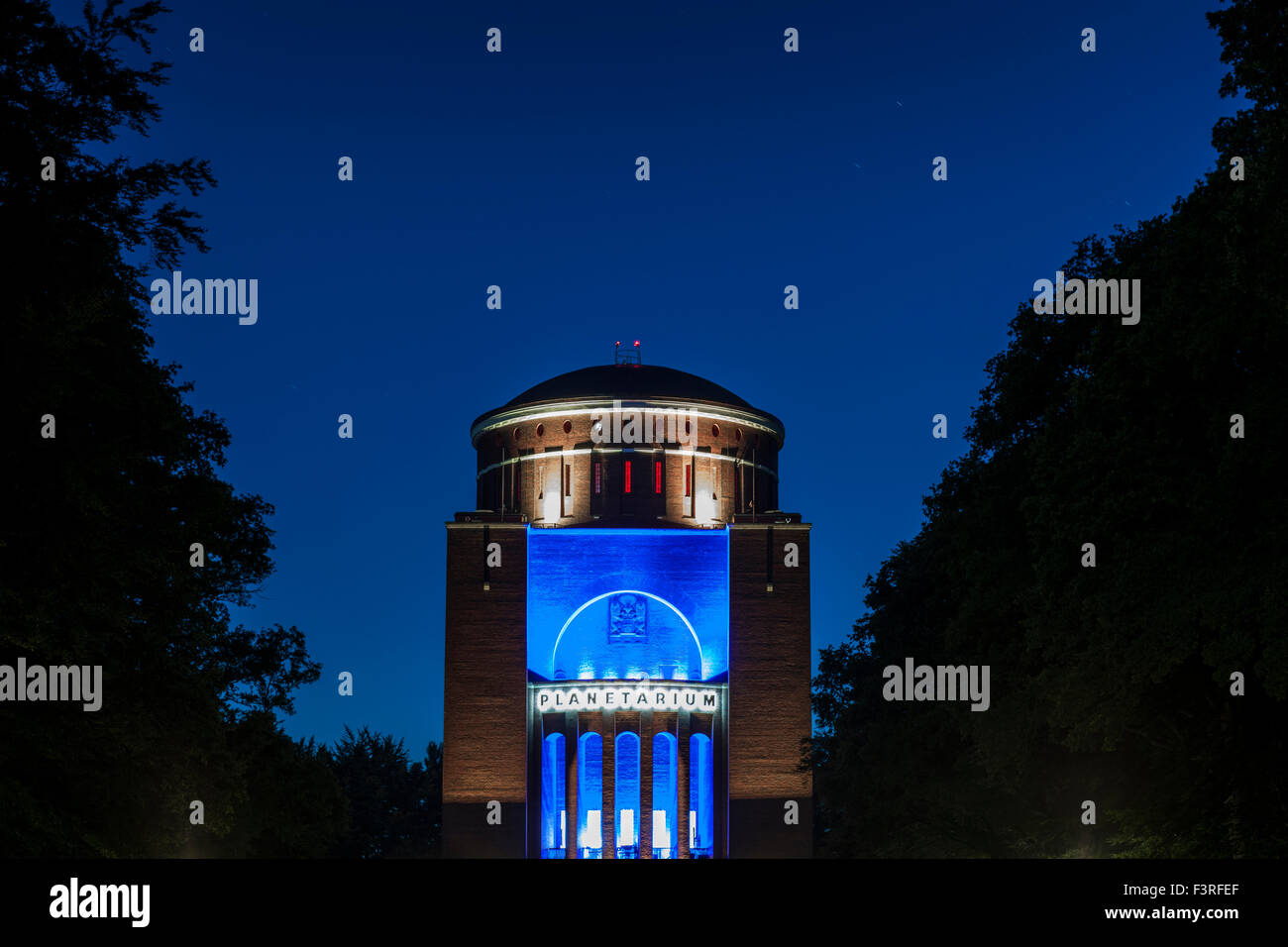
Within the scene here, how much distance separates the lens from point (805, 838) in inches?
2448

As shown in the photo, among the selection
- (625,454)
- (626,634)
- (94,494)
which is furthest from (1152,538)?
(625,454)

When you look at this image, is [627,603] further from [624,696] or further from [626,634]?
[624,696]

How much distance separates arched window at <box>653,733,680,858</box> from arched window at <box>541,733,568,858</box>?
343 centimetres

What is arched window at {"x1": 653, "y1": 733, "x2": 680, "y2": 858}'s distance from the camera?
62.8 meters

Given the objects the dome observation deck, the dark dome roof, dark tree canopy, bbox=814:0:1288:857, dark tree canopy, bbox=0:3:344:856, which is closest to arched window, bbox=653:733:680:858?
the dome observation deck

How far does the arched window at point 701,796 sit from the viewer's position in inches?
2491

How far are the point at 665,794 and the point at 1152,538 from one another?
41849 mm

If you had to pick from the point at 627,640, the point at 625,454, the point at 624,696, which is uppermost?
the point at 625,454

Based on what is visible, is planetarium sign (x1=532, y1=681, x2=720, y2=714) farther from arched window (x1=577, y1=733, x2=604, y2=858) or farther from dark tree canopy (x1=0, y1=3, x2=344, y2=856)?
dark tree canopy (x1=0, y1=3, x2=344, y2=856)

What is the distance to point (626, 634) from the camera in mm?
67000

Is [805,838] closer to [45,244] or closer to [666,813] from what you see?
[666,813]

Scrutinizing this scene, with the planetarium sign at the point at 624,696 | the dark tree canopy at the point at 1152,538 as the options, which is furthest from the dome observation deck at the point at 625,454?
the dark tree canopy at the point at 1152,538

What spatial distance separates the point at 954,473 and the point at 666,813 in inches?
1161

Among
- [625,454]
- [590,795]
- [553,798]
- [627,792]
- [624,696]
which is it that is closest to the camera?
[627,792]
